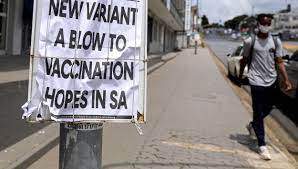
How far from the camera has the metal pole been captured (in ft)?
11.9

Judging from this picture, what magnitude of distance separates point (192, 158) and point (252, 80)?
55.6 inches

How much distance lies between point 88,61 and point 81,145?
0.55m

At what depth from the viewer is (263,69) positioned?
25.5ft

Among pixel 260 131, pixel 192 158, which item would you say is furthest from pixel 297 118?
pixel 192 158

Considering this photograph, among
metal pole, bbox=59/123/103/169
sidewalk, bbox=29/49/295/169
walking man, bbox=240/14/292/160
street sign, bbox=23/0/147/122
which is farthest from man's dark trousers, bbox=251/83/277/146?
metal pole, bbox=59/123/103/169

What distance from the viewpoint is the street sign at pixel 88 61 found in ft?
11.9

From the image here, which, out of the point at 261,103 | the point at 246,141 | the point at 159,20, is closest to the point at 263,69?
the point at 261,103

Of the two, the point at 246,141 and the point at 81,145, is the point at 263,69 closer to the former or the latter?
the point at 246,141

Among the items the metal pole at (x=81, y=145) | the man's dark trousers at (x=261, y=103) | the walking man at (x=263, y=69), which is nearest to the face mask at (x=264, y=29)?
the walking man at (x=263, y=69)

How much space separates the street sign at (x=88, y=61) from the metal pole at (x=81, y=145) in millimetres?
65

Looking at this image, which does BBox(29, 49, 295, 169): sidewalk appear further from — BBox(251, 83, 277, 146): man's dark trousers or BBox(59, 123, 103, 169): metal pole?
BBox(59, 123, 103, 169): metal pole

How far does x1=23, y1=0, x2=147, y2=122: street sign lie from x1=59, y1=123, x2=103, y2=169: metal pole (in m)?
0.06

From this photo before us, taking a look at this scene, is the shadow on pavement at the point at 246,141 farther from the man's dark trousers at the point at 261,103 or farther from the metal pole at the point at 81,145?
the metal pole at the point at 81,145

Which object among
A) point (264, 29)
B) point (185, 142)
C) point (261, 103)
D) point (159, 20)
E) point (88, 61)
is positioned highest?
point (159, 20)
